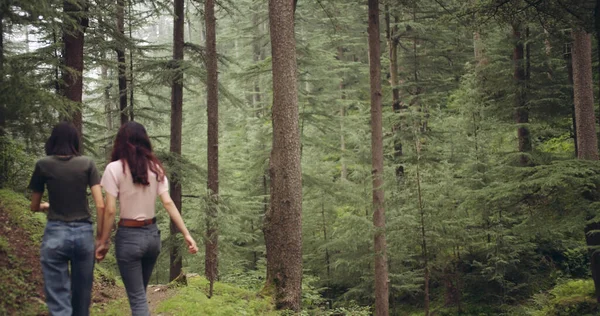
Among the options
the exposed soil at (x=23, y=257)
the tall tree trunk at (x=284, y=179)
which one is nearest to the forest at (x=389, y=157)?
the tall tree trunk at (x=284, y=179)

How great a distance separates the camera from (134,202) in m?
4.65

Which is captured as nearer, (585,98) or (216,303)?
(216,303)

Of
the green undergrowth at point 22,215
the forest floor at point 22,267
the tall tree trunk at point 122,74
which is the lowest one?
the forest floor at point 22,267

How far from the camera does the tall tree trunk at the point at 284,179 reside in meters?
8.90

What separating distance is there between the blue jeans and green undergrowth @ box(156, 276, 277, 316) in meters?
3.26

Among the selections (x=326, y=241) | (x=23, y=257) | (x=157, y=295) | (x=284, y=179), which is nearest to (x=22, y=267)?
(x=23, y=257)

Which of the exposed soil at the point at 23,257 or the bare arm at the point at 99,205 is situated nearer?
the bare arm at the point at 99,205

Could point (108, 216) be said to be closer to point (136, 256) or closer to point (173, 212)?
point (136, 256)

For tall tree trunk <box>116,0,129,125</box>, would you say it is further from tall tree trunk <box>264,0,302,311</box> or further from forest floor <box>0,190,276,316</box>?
tall tree trunk <box>264,0,302,311</box>

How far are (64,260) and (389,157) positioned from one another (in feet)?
54.1

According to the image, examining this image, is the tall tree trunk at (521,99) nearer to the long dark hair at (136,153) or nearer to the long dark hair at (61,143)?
the long dark hair at (136,153)

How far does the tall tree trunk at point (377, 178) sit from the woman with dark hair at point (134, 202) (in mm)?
8756

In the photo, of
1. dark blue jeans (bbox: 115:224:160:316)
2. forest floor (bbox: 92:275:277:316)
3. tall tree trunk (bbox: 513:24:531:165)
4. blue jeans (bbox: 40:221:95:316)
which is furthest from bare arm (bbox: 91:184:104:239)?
tall tree trunk (bbox: 513:24:531:165)

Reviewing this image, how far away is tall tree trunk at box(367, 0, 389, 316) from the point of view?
12930mm
